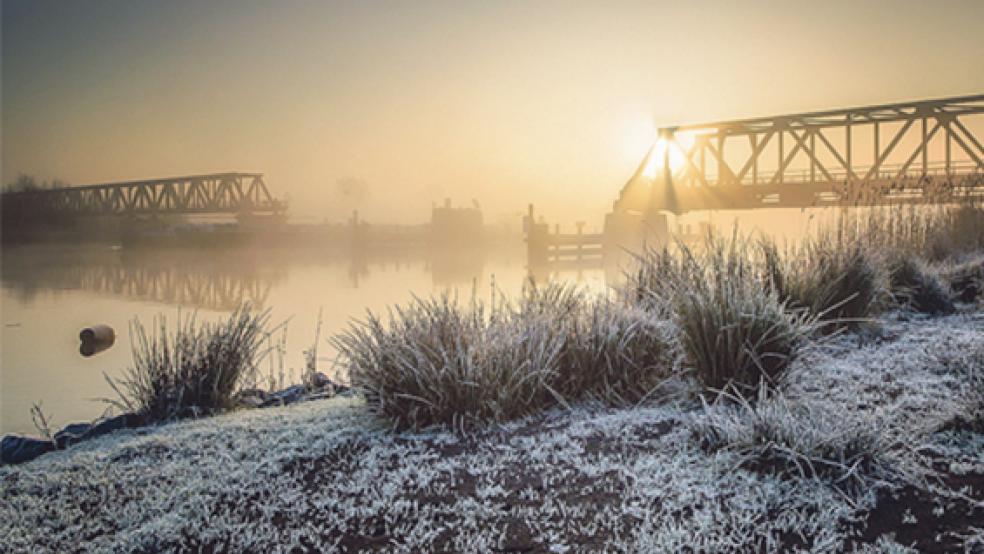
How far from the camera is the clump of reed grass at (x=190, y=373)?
3.78m

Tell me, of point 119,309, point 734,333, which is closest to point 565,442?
point 734,333

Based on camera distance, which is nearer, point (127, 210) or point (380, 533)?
point (380, 533)

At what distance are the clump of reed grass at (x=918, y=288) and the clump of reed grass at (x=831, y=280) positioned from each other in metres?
0.58

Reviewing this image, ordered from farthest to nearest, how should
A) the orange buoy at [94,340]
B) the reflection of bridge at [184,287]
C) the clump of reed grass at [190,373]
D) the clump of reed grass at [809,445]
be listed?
1. the reflection of bridge at [184,287]
2. the orange buoy at [94,340]
3. the clump of reed grass at [190,373]
4. the clump of reed grass at [809,445]

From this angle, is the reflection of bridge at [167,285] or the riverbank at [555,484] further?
the reflection of bridge at [167,285]

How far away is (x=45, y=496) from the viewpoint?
233cm

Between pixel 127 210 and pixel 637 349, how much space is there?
5339 cm

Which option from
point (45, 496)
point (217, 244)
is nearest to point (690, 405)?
point (45, 496)

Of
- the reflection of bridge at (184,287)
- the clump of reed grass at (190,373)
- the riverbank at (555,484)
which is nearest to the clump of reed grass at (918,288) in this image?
the riverbank at (555,484)

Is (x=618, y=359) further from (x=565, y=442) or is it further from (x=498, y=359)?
(x=565, y=442)

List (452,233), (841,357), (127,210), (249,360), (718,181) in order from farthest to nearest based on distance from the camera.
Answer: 1. (452,233)
2. (127,210)
3. (718,181)
4. (249,360)
5. (841,357)

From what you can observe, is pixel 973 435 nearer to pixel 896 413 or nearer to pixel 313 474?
pixel 896 413

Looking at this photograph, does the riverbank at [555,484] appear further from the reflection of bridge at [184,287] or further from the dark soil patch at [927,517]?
the reflection of bridge at [184,287]

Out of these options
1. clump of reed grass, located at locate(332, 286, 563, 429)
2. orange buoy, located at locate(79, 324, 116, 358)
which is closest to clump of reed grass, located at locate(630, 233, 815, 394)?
clump of reed grass, located at locate(332, 286, 563, 429)
